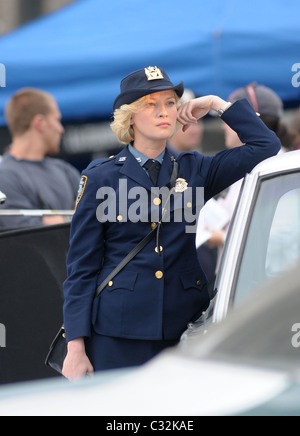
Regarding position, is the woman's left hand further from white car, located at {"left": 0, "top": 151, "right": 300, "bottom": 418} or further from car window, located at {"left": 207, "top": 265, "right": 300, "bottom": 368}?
car window, located at {"left": 207, "top": 265, "right": 300, "bottom": 368}

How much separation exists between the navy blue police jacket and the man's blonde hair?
2.47 m

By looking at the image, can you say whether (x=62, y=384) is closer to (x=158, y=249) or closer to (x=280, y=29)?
(x=158, y=249)

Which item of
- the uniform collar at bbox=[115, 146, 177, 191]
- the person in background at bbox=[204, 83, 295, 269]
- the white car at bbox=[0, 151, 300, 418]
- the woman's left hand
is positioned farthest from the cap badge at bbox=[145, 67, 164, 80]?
the white car at bbox=[0, 151, 300, 418]

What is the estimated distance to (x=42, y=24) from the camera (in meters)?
7.50

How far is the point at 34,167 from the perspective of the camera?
17.5 ft

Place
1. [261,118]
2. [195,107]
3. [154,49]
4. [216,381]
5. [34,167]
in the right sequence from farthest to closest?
1. [154,49]
2. [34,167]
3. [261,118]
4. [195,107]
5. [216,381]

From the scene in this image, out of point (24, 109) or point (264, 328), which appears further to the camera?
point (24, 109)

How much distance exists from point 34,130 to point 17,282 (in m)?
1.93

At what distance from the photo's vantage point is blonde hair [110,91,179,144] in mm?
3264

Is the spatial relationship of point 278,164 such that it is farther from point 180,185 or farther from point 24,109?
point 24,109

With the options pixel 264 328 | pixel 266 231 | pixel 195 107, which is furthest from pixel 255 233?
pixel 264 328

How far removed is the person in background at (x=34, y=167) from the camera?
5.02m

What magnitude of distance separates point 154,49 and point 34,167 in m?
2.04

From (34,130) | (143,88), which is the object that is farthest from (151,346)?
(34,130)
